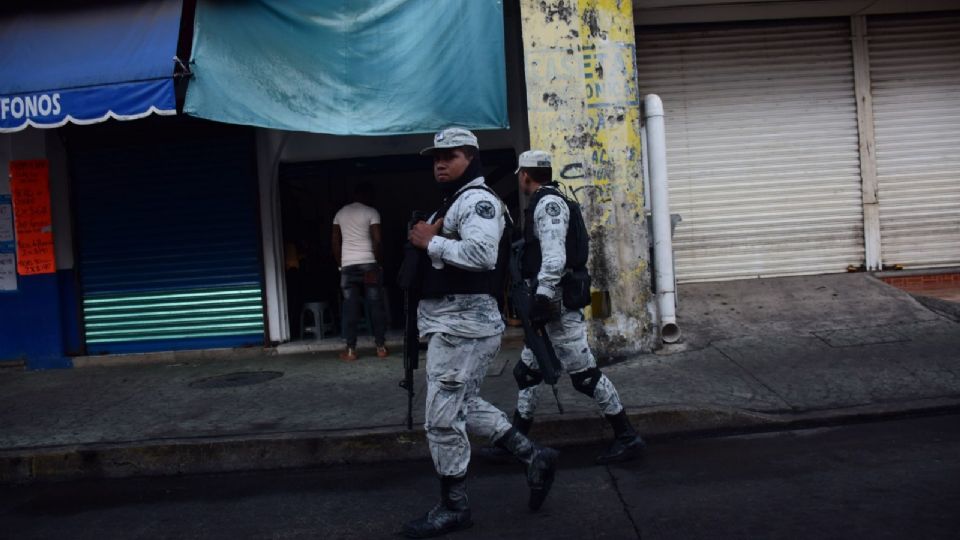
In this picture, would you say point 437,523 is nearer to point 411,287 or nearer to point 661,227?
point 411,287

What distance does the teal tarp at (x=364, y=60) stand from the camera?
738 centimetres

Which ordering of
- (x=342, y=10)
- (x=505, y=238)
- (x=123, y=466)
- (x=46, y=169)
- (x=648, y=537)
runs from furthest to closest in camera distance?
(x=46, y=169)
(x=342, y=10)
(x=123, y=466)
(x=505, y=238)
(x=648, y=537)

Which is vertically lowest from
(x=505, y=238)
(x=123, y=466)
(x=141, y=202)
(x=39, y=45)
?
(x=123, y=466)

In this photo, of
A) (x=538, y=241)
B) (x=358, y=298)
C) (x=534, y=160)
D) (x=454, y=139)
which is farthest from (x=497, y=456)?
(x=358, y=298)

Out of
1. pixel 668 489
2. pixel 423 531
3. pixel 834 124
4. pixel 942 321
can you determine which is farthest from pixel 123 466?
pixel 834 124


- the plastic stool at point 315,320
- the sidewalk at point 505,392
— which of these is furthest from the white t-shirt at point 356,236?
the plastic stool at point 315,320

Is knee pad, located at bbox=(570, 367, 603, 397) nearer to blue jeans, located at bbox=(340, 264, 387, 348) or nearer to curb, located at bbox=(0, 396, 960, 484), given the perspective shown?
curb, located at bbox=(0, 396, 960, 484)

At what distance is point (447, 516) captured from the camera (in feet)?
13.3

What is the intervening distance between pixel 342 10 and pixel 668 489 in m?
5.35

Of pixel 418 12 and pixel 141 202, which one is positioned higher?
pixel 418 12

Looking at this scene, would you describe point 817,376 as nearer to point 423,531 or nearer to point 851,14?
point 423,531

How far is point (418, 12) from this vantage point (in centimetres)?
769

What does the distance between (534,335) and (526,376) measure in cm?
61

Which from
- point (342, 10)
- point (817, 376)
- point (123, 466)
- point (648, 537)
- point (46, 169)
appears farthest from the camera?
point (46, 169)
